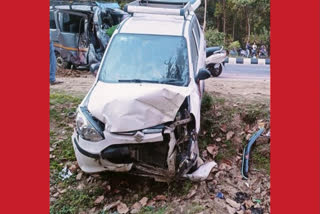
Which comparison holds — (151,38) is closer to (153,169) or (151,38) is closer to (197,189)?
(153,169)

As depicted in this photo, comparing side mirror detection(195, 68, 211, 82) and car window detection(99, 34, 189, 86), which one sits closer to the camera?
car window detection(99, 34, 189, 86)

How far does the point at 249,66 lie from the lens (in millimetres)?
12062

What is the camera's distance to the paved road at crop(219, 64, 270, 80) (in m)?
9.96

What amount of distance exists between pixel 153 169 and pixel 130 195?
563mm

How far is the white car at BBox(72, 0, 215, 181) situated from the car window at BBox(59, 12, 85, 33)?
16.5 ft

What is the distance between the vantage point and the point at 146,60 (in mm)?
4602

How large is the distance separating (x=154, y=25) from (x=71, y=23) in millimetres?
5601

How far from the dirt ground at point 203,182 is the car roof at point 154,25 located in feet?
5.22

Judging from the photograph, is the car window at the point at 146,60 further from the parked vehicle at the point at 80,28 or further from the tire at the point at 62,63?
the tire at the point at 62,63

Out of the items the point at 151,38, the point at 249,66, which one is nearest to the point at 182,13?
the point at 151,38

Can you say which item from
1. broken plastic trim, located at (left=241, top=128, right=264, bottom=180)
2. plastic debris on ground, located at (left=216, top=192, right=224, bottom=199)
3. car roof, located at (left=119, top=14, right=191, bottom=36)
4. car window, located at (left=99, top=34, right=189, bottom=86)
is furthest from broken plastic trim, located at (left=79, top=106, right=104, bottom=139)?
broken plastic trim, located at (left=241, top=128, right=264, bottom=180)

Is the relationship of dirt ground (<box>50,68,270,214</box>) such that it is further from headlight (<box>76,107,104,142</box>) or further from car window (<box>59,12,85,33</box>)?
car window (<box>59,12,85,33</box>)

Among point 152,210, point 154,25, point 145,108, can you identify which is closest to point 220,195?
point 152,210

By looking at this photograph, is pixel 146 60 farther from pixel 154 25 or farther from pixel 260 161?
pixel 260 161
